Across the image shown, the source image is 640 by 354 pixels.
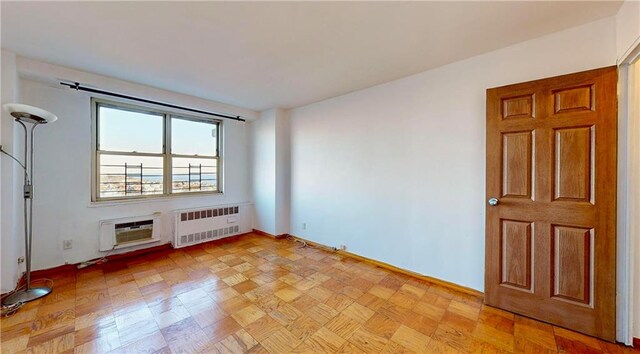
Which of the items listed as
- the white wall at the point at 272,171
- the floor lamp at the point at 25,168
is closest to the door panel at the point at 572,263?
the white wall at the point at 272,171

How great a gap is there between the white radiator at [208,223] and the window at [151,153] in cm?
43

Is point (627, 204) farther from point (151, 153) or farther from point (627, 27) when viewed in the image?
point (151, 153)

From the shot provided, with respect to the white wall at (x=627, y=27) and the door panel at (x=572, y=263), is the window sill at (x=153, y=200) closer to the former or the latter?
the door panel at (x=572, y=263)

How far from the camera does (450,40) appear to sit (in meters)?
2.05

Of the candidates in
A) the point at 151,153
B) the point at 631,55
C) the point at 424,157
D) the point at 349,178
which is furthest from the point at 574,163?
the point at 151,153

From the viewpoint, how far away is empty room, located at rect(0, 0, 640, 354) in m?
1.69

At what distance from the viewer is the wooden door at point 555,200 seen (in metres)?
1.70

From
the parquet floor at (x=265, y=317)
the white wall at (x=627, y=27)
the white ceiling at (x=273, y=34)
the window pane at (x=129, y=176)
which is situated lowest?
the parquet floor at (x=265, y=317)

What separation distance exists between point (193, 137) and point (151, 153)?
71 centimetres

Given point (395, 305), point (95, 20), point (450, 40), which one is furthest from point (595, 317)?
point (95, 20)

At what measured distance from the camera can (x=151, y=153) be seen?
11.9 ft

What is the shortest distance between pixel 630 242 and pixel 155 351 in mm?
3311

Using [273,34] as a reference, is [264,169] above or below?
below

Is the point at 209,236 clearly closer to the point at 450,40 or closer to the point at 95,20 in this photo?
the point at 95,20
